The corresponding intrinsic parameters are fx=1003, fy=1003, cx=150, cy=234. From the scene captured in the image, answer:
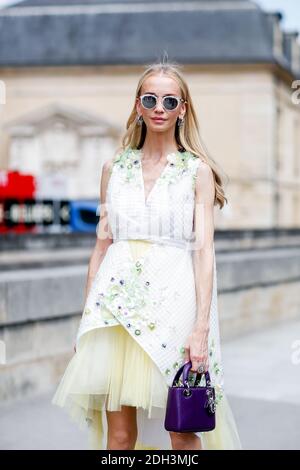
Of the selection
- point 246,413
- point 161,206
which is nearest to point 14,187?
point 246,413

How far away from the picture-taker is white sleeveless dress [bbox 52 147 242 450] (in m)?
3.48

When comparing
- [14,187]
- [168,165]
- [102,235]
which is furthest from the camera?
[14,187]

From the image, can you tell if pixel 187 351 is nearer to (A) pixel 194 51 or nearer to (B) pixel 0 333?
(B) pixel 0 333

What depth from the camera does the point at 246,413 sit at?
19.4 feet

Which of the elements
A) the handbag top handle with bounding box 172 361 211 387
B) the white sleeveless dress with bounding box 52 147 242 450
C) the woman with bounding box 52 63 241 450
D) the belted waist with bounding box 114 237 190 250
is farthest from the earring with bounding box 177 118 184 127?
the handbag top handle with bounding box 172 361 211 387

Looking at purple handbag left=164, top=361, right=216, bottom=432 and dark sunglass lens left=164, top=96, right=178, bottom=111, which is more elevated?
dark sunglass lens left=164, top=96, right=178, bottom=111

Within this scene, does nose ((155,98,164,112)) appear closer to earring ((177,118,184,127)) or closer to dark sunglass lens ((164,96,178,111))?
dark sunglass lens ((164,96,178,111))

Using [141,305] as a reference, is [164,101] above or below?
above

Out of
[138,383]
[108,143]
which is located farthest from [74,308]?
[108,143]

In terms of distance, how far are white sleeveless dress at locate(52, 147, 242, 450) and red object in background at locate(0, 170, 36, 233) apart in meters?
17.8

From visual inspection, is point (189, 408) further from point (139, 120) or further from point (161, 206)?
point (139, 120)

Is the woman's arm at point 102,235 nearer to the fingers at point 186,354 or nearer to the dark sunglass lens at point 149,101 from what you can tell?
the dark sunglass lens at point 149,101

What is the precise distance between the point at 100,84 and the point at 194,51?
4560 mm

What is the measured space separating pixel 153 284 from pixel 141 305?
0.28 ft
